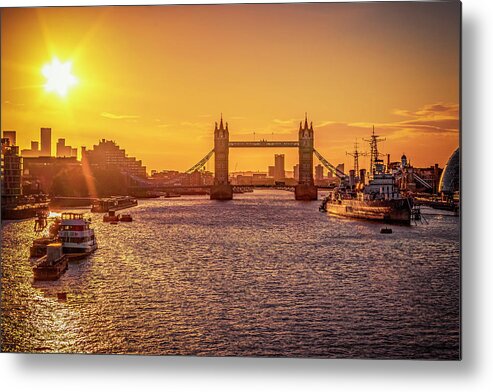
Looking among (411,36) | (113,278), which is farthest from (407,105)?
(113,278)

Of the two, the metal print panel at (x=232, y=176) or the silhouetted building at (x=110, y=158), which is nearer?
Result: the metal print panel at (x=232, y=176)

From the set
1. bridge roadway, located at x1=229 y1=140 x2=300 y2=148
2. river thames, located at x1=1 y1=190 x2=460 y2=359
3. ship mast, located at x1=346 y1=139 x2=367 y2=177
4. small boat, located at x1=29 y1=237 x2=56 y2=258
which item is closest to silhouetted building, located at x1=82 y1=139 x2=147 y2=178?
river thames, located at x1=1 y1=190 x2=460 y2=359

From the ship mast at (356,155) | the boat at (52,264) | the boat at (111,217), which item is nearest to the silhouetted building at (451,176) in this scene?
the ship mast at (356,155)

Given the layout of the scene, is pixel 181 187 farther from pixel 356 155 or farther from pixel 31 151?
pixel 356 155

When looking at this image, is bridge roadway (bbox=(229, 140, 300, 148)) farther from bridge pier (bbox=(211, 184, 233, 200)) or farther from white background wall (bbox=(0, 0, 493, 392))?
white background wall (bbox=(0, 0, 493, 392))

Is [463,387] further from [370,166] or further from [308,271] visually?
[370,166]

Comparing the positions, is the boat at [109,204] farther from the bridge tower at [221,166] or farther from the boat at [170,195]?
the bridge tower at [221,166]
